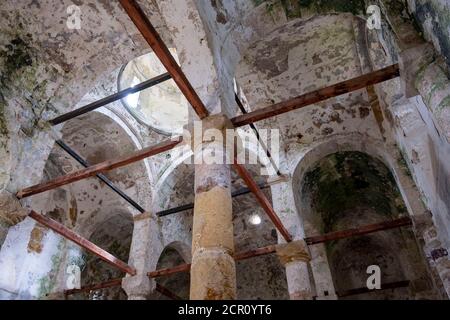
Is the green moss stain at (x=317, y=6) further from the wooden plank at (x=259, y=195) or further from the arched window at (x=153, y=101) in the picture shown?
the arched window at (x=153, y=101)

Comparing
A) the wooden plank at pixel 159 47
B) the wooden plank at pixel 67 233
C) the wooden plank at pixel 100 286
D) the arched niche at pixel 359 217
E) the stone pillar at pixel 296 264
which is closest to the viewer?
the wooden plank at pixel 159 47

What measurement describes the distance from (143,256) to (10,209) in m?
3.65

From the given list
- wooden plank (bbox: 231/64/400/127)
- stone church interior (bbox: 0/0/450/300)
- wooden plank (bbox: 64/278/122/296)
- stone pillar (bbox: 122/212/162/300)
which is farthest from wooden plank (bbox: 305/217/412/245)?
wooden plank (bbox: 64/278/122/296)

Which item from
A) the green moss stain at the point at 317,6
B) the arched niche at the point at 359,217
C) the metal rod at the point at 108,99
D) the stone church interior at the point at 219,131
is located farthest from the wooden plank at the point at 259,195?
the green moss stain at the point at 317,6

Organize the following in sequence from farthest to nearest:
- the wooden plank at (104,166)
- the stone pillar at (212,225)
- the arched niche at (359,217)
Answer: the arched niche at (359,217)
the wooden plank at (104,166)
the stone pillar at (212,225)

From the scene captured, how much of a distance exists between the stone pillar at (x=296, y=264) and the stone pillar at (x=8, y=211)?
4626 millimetres

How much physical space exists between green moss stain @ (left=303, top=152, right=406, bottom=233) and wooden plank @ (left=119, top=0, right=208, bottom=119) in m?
5.17

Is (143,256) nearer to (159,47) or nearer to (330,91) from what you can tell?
(159,47)

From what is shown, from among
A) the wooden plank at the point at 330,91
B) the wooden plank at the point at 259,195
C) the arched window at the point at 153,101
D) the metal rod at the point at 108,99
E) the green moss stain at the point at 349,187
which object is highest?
the arched window at the point at 153,101

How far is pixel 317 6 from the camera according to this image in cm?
609

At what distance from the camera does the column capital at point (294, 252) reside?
664 cm
